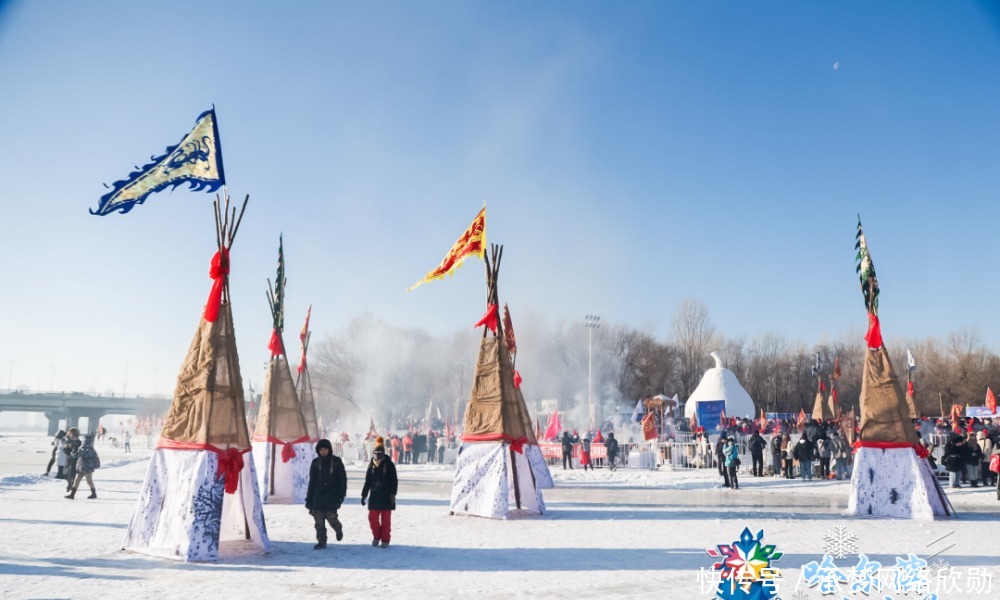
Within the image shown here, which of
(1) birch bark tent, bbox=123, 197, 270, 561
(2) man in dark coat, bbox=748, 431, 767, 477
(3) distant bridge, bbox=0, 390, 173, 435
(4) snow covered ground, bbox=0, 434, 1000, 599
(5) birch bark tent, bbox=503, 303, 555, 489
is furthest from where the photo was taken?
(3) distant bridge, bbox=0, 390, 173, 435

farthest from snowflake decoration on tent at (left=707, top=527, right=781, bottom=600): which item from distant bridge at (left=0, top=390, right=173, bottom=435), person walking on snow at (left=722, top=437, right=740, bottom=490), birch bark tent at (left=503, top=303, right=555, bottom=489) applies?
distant bridge at (left=0, top=390, right=173, bottom=435)

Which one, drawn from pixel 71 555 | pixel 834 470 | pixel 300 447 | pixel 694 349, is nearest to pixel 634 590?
pixel 71 555

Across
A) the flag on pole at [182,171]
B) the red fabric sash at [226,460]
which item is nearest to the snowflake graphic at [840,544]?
the red fabric sash at [226,460]

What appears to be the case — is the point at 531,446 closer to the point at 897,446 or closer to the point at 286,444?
the point at 286,444

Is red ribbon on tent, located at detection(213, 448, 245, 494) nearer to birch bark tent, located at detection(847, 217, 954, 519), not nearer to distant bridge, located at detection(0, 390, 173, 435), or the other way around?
birch bark tent, located at detection(847, 217, 954, 519)

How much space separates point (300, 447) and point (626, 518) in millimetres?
7823

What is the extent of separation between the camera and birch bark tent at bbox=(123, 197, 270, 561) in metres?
8.95

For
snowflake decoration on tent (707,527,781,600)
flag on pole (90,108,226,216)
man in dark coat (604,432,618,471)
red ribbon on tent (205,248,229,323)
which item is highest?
flag on pole (90,108,226,216)

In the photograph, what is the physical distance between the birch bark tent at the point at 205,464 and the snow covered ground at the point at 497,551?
329 mm

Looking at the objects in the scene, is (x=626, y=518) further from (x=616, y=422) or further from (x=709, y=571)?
(x=616, y=422)

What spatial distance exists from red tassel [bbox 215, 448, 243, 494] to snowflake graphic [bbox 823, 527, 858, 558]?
8.36 m

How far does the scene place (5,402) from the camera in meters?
82.9

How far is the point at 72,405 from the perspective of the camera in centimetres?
8606

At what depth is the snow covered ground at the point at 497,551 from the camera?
752cm
